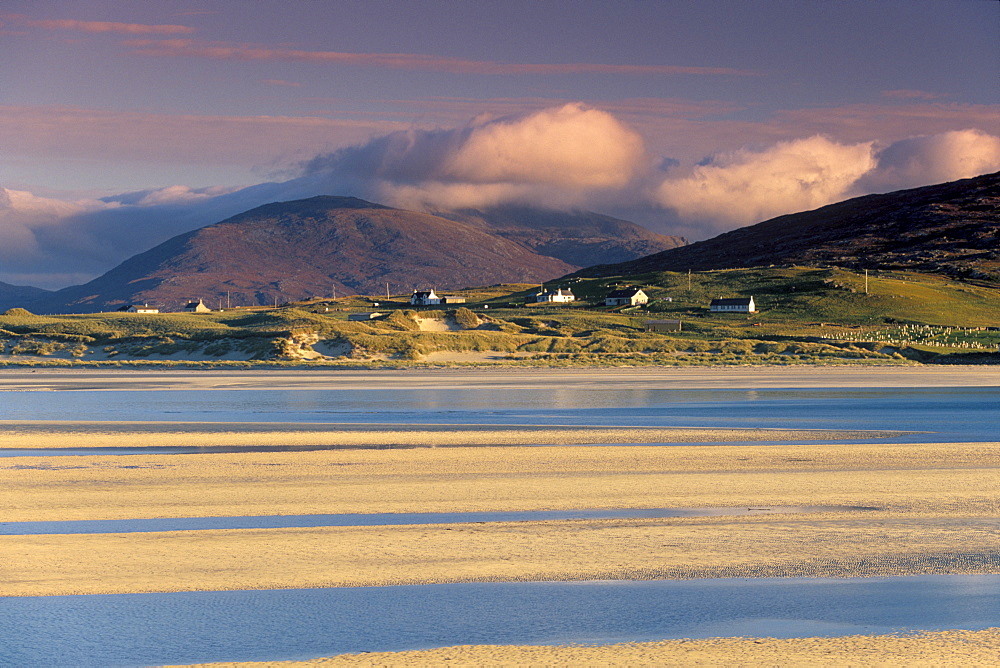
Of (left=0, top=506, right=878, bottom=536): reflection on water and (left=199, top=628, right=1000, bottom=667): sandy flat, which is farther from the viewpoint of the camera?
(left=0, top=506, right=878, bottom=536): reflection on water

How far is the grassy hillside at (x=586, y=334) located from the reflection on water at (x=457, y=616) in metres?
57.0

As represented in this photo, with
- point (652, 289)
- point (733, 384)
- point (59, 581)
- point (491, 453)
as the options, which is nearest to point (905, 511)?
point (491, 453)

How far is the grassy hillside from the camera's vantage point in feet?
235

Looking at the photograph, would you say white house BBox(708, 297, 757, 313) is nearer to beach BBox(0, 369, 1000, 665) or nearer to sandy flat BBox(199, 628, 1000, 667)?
beach BBox(0, 369, 1000, 665)

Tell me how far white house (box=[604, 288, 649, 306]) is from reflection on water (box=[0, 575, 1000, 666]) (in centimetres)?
13670

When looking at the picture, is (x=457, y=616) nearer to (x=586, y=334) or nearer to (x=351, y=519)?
(x=351, y=519)

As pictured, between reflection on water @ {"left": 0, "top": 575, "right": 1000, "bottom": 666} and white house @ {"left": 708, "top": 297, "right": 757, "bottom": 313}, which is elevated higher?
white house @ {"left": 708, "top": 297, "right": 757, "bottom": 313}

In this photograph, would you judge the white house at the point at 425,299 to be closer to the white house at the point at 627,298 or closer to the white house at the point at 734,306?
the white house at the point at 627,298

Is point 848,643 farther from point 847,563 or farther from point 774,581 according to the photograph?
point 847,563

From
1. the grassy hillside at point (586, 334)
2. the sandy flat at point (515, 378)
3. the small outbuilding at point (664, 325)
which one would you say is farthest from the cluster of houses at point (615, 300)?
the sandy flat at point (515, 378)

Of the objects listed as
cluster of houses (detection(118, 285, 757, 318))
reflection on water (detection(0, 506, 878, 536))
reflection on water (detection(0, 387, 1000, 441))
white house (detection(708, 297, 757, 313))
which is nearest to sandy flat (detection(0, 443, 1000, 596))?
reflection on water (detection(0, 506, 878, 536))

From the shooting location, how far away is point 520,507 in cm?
1533

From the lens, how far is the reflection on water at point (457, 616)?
866 centimetres

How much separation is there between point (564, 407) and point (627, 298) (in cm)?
11767
